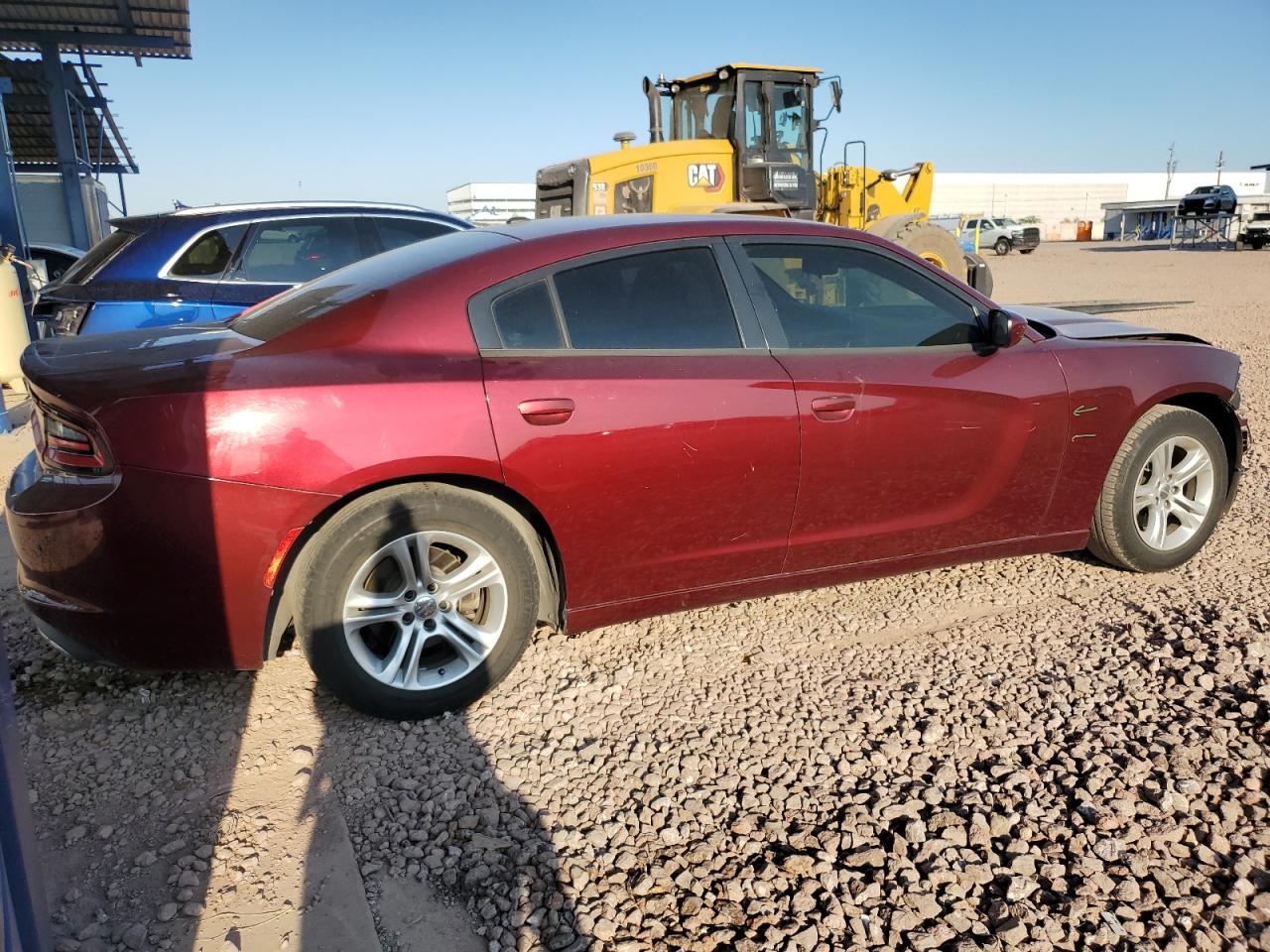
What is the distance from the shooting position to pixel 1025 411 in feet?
12.2

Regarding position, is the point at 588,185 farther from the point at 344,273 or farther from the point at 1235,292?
the point at 1235,292

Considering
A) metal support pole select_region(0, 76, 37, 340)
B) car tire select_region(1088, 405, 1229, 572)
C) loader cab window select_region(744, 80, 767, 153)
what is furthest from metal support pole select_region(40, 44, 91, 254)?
car tire select_region(1088, 405, 1229, 572)

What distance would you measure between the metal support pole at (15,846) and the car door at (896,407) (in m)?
2.48

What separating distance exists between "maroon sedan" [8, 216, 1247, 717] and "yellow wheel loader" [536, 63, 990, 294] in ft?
23.6

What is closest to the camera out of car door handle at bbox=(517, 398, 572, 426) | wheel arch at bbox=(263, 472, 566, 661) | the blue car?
wheel arch at bbox=(263, 472, 566, 661)

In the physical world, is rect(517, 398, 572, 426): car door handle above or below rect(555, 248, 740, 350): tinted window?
below

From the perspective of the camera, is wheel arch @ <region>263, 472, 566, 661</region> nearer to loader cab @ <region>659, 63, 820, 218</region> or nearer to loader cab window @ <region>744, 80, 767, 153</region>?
loader cab @ <region>659, 63, 820, 218</region>

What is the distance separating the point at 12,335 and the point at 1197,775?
401 inches

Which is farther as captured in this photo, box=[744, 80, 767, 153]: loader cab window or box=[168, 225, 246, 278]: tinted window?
box=[744, 80, 767, 153]: loader cab window

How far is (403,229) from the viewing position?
21.8 feet

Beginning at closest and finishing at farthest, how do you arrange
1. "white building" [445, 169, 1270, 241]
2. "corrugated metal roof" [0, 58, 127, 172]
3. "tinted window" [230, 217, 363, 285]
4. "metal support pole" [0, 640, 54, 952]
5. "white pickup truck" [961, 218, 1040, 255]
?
"metal support pole" [0, 640, 54, 952]
"tinted window" [230, 217, 363, 285]
"corrugated metal roof" [0, 58, 127, 172]
"white pickup truck" [961, 218, 1040, 255]
"white building" [445, 169, 1270, 241]

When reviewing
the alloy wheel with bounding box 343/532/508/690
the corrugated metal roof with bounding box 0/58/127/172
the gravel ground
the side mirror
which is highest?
the corrugated metal roof with bounding box 0/58/127/172

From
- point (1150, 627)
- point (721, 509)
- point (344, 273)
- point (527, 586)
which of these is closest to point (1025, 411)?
point (1150, 627)

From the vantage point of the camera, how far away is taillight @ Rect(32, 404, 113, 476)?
8.93 ft
